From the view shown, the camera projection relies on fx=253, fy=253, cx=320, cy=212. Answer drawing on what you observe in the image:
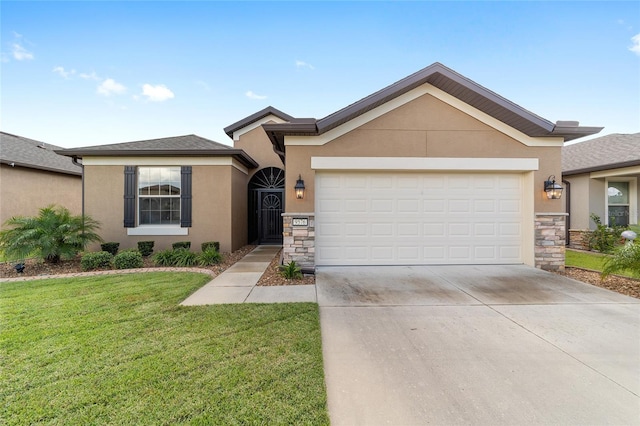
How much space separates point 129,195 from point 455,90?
9931 millimetres

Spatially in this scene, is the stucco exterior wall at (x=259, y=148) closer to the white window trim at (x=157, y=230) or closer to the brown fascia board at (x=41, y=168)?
the white window trim at (x=157, y=230)

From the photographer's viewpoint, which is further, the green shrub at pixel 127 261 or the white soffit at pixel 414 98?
the green shrub at pixel 127 261

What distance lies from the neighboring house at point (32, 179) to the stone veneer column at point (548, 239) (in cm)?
1842

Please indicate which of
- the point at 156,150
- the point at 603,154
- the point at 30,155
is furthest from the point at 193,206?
the point at 603,154

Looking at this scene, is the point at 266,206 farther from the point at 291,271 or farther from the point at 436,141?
the point at 436,141

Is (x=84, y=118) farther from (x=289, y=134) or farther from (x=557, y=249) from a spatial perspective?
(x=557, y=249)

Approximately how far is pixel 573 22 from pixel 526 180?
17.2 ft

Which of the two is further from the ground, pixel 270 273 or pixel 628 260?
pixel 628 260

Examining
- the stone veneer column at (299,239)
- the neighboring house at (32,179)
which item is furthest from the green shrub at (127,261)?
the neighboring house at (32,179)

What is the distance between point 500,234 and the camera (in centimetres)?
655

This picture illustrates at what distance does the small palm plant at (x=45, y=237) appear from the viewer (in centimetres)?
613

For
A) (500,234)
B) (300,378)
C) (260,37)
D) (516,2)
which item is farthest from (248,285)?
(516,2)

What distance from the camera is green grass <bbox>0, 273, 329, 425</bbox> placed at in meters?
1.91

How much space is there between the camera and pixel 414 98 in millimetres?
6207
